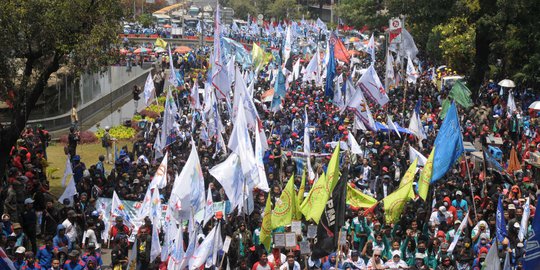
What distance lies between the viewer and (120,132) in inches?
1280

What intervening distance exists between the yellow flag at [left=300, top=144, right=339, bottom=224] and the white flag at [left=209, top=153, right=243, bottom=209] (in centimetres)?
139

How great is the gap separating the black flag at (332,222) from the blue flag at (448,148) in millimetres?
3523

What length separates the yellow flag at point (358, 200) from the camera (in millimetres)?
17766

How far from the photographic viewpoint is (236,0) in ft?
333

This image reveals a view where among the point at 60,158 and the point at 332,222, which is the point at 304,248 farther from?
the point at 60,158

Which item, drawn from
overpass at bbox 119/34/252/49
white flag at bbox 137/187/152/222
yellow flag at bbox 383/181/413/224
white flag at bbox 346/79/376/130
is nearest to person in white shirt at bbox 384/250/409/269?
yellow flag at bbox 383/181/413/224

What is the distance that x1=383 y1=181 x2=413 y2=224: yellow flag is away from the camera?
1714 centimetres

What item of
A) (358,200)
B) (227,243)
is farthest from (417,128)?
(227,243)

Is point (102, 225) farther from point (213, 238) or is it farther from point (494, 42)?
point (494, 42)

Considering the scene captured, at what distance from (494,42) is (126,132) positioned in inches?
608

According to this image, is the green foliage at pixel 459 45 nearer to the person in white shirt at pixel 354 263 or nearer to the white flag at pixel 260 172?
the white flag at pixel 260 172

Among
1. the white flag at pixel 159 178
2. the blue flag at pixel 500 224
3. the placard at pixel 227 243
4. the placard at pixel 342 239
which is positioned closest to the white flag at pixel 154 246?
the placard at pixel 227 243

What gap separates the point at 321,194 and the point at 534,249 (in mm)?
5449

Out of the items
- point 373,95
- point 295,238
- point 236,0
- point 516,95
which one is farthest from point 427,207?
point 236,0
